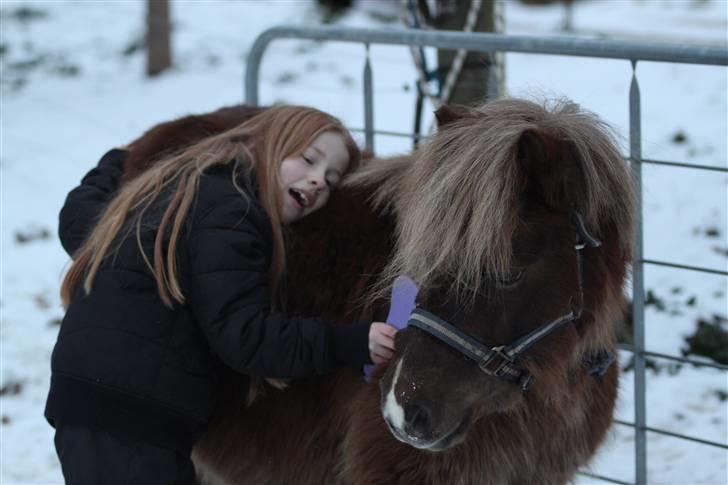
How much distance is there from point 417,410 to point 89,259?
Answer: 3.69 ft

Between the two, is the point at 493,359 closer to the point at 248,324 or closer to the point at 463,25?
the point at 248,324

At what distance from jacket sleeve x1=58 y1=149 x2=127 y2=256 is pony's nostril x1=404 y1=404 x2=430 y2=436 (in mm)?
1274

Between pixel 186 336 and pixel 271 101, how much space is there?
5107 mm

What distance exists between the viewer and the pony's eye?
1.96 metres

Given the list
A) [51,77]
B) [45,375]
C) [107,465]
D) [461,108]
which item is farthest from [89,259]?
[51,77]

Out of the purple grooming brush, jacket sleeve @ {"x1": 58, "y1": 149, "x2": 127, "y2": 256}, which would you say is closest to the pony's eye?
the purple grooming brush

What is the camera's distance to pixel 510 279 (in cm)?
197

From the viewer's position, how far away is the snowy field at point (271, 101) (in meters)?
3.84

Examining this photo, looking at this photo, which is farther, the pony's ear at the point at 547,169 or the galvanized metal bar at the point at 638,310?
the galvanized metal bar at the point at 638,310

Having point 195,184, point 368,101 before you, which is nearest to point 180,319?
point 195,184

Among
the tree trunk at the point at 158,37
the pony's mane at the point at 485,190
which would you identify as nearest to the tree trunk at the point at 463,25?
the pony's mane at the point at 485,190

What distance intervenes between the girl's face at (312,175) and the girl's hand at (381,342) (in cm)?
48

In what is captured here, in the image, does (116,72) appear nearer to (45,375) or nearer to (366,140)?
(45,375)

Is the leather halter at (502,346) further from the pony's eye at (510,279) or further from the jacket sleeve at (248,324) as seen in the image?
the jacket sleeve at (248,324)
